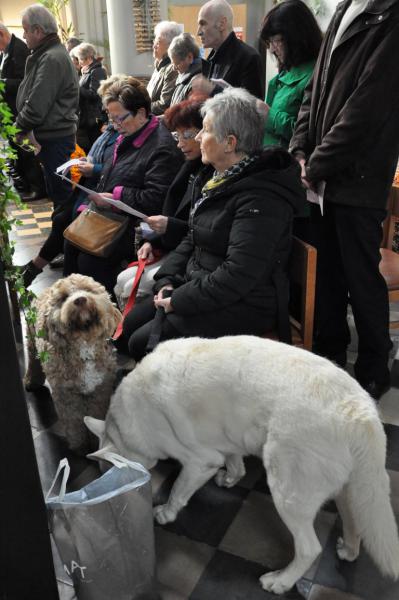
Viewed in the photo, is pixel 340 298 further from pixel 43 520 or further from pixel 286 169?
pixel 43 520

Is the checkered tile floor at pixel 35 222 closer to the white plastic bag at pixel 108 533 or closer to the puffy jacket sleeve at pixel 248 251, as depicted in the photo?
the puffy jacket sleeve at pixel 248 251

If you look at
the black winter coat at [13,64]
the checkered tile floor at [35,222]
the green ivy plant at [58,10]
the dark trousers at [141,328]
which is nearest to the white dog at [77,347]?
the dark trousers at [141,328]

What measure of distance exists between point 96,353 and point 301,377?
39.7 inches

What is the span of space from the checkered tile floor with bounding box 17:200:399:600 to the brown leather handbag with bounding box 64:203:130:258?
135 centimetres

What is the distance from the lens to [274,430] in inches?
60.6

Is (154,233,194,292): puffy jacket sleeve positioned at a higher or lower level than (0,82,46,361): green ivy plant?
lower

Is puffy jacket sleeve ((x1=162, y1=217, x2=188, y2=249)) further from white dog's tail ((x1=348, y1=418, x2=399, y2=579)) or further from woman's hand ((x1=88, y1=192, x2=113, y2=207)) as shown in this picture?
white dog's tail ((x1=348, y1=418, x2=399, y2=579))

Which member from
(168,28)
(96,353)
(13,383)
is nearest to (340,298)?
(96,353)

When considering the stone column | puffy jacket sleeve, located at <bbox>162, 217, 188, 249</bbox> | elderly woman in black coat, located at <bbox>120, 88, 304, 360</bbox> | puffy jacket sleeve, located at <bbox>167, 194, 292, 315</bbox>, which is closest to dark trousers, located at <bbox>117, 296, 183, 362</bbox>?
elderly woman in black coat, located at <bbox>120, 88, 304, 360</bbox>

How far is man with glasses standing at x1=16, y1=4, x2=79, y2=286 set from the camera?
4.40 meters

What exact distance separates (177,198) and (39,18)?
2470 mm

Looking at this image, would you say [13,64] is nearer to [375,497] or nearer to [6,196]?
[6,196]

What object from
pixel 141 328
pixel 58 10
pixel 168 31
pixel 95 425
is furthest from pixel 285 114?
pixel 58 10

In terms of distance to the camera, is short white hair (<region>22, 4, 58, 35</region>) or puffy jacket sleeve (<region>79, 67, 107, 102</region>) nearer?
short white hair (<region>22, 4, 58, 35</region>)
